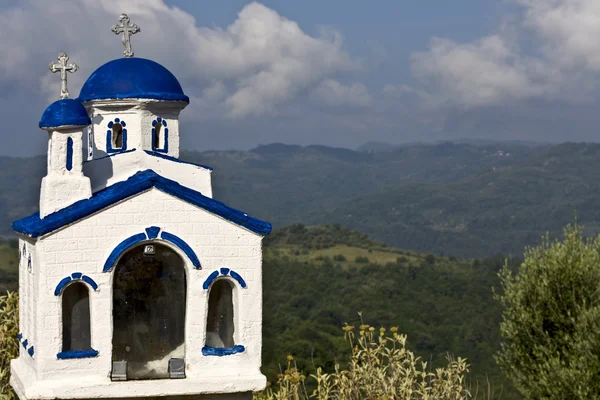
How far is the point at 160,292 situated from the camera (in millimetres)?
12430

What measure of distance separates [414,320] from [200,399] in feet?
184

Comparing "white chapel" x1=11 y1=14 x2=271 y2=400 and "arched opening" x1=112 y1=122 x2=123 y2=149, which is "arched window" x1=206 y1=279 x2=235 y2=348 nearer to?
"white chapel" x1=11 y1=14 x2=271 y2=400

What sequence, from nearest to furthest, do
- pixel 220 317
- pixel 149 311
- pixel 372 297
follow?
pixel 149 311 → pixel 220 317 → pixel 372 297

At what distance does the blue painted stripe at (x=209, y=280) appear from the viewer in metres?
12.0

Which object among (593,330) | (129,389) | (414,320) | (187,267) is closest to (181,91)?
(187,267)

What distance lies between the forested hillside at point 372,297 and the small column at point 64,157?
2308 cm

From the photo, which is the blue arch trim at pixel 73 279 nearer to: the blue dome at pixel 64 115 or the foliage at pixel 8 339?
the blue dome at pixel 64 115

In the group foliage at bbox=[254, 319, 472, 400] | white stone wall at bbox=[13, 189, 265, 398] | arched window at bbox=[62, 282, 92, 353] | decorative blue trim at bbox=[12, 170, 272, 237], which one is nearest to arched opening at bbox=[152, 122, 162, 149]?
decorative blue trim at bbox=[12, 170, 272, 237]

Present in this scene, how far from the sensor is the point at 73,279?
1149 centimetres

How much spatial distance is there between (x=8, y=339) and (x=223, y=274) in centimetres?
449

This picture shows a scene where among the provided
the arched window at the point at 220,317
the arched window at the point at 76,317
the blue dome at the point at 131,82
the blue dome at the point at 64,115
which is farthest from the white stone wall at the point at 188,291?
the blue dome at the point at 131,82

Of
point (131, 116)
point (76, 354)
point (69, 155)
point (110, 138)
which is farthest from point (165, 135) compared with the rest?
point (76, 354)

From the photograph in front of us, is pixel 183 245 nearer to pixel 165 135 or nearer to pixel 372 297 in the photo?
pixel 165 135

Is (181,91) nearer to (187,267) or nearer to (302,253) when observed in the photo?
(187,267)
